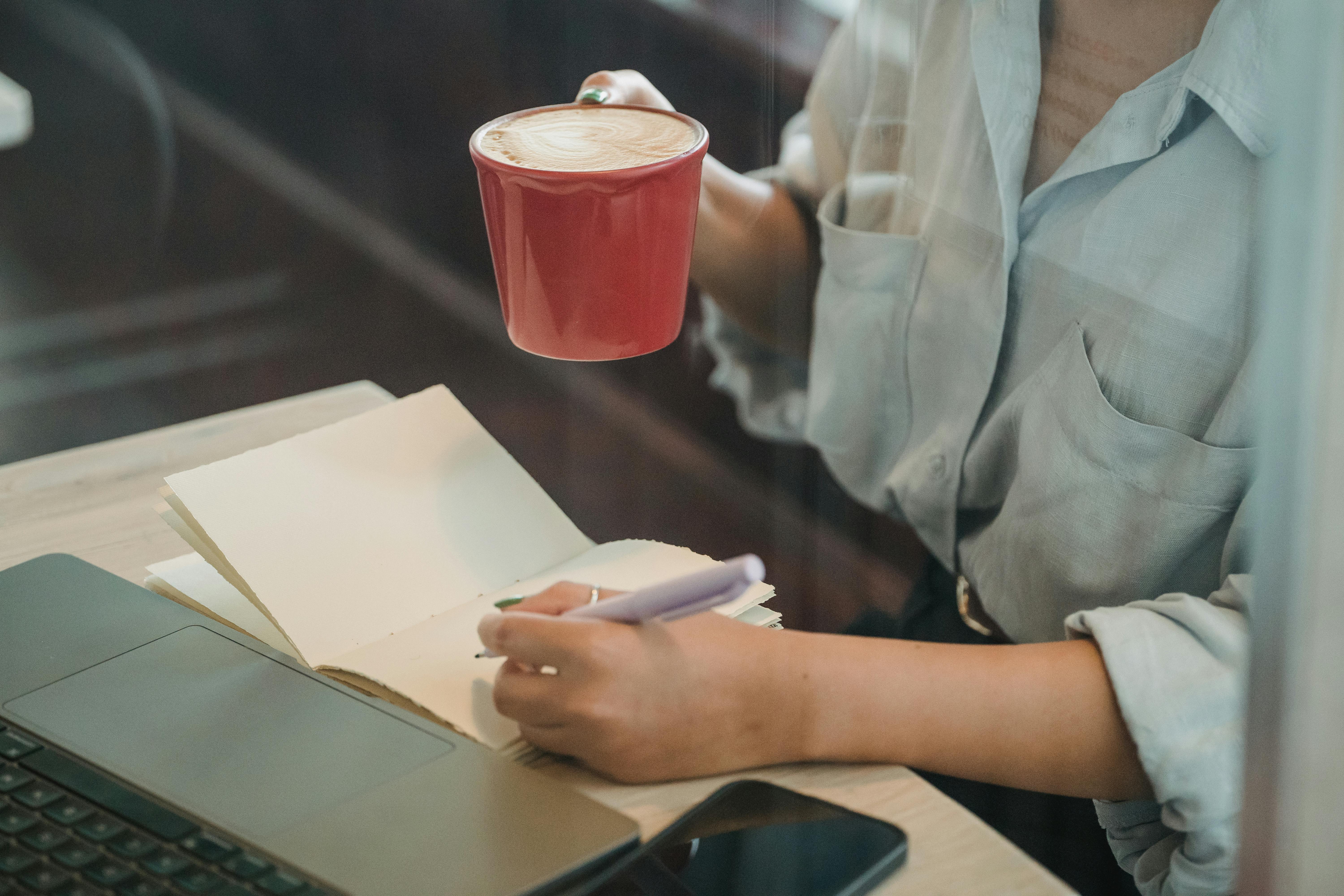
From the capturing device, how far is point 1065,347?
583mm

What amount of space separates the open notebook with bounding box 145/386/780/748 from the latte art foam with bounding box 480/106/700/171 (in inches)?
6.1

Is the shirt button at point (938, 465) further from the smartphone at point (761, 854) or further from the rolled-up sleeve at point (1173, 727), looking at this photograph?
the smartphone at point (761, 854)

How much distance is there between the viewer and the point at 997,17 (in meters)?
0.63

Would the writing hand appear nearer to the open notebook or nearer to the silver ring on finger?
the open notebook

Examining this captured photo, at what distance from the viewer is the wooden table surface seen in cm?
38

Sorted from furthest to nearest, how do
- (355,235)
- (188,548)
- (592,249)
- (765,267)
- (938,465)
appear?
(355,235) < (765,267) < (938,465) < (188,548) < (592,249)

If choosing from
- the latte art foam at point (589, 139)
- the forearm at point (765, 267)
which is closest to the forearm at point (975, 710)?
the latte art foam at point (589, 139)

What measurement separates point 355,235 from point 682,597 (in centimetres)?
155

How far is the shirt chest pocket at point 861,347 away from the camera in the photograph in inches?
28.7

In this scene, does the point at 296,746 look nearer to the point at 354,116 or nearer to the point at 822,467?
the point at 822,467

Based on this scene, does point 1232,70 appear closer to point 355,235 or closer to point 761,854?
point 761,854

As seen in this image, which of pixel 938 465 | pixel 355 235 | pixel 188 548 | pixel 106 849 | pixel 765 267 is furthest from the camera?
pixel 355 235

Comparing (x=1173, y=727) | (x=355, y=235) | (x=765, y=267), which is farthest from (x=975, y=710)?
(x=355, y=235)

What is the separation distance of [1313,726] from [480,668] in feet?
1.02
